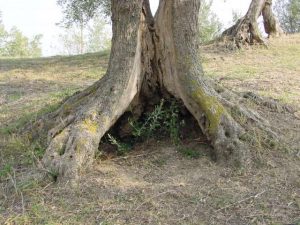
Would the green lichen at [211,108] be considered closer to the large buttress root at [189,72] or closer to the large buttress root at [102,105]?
the large buttress root at [189,72]

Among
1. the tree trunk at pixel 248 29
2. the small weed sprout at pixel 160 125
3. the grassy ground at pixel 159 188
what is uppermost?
the tree trunk at pixel 248 29

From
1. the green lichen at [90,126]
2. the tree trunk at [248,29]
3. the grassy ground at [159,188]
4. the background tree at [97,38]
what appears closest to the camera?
the grassy ground at [159,188]

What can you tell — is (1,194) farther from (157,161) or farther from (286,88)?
(286,88)

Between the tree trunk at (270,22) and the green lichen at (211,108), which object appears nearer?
the green lichen at (211,108)

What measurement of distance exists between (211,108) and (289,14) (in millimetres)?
26224

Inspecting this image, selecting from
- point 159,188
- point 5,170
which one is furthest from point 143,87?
point 5,170

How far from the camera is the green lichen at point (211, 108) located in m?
5.33

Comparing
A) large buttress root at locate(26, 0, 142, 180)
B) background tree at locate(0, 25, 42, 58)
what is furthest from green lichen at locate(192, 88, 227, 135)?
background tree at locate(0, 25, 42, 58)

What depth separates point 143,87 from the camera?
6137 millimetres

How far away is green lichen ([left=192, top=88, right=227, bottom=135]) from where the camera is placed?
17.5 feet

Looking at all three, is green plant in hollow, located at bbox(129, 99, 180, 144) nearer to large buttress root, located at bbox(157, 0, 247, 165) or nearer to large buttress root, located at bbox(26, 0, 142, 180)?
large buttress root, located at bbox(157, 0, 247, 165)

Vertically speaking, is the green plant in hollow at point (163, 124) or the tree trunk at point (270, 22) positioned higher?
the tree trunk at point (270, 22)

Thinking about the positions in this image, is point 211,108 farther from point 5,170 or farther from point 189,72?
point 5,170

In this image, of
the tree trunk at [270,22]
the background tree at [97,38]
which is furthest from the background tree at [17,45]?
the tree trunk at [270,22]
